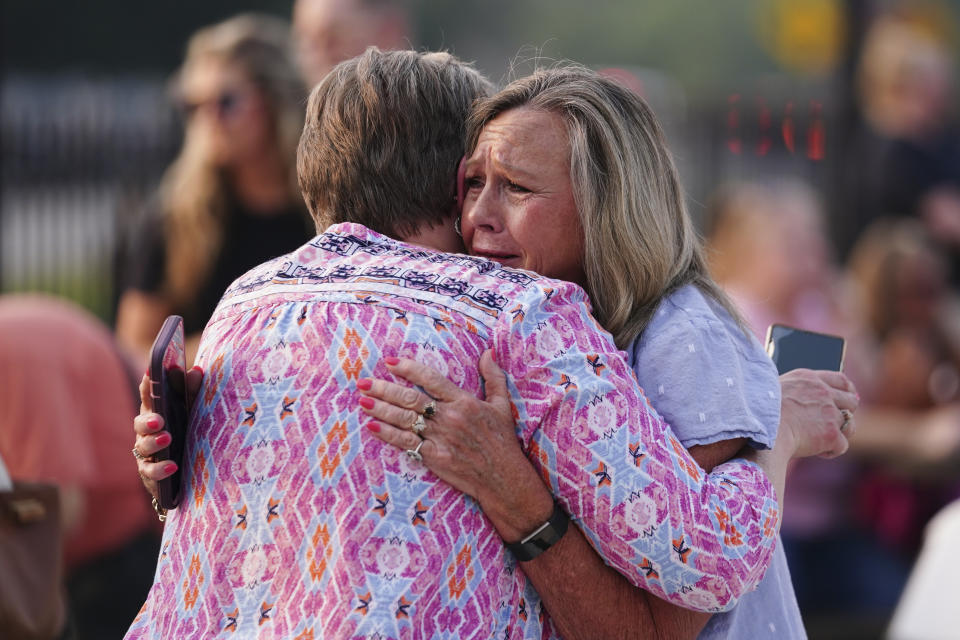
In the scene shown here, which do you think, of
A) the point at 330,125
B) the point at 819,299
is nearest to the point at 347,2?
the point at 819,299

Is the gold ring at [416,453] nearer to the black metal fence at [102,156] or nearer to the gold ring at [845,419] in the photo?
the gold ring at [845,419]

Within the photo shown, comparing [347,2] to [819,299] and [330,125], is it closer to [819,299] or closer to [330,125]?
[819,299]

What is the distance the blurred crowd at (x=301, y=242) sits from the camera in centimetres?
465

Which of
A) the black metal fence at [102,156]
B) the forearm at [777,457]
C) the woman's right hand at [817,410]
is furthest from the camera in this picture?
the black metal fence at [102,156]

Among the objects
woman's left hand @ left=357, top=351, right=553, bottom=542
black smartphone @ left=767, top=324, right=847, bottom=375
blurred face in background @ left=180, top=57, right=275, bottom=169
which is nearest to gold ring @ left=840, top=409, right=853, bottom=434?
black smartphone @ left=767, top=324, right=847, bottom=375

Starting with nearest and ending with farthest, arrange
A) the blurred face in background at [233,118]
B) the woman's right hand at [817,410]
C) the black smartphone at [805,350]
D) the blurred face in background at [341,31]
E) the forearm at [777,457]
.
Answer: the forearm at [777,457], the woman's right hand at [817,410], the black smartphone at [805,350], the blurred face in background at [233,118], the blurred face in background at [341,31]

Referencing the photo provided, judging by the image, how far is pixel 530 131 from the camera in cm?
235

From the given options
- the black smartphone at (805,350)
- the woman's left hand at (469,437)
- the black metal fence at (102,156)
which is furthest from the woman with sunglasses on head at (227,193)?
the black metal fence at (102,156)

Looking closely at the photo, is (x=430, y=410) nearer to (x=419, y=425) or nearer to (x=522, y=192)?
(x=419, y=425)

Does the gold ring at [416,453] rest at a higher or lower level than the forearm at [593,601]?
higher

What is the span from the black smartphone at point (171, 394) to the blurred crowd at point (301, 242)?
2.27 metres

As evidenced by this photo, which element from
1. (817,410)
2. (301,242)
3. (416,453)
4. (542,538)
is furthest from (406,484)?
(301,242)

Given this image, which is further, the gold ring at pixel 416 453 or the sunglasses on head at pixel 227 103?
the sunglasses on head at pixel 227 103

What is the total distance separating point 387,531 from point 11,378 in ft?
9.20
